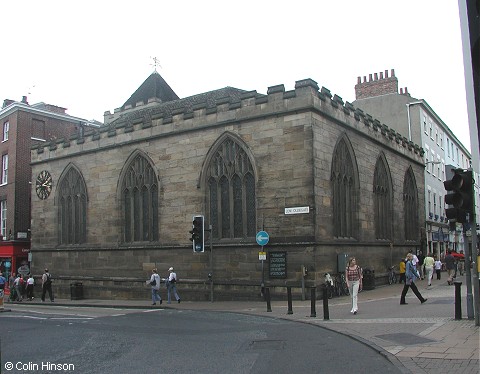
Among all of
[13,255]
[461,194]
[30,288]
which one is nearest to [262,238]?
[461,194]

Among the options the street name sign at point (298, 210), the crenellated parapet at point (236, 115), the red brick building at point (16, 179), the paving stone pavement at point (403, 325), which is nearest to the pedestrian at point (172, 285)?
the paving stone pavement at point (403, 325)

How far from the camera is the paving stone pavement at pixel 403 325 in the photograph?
7.79 metres

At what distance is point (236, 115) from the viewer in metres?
21.7

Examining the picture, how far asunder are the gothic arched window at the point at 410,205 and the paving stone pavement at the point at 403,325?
11523 mm

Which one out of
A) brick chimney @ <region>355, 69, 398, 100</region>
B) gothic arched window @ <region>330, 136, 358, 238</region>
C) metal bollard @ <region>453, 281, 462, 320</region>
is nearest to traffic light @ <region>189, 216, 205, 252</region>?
gothic arched window @ <region>330, 136, 358, 238</region>

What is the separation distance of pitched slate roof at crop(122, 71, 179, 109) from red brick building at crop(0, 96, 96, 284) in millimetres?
6639

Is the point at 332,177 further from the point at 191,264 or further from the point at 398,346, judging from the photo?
the point at 398,346

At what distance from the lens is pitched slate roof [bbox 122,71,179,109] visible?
40.5m

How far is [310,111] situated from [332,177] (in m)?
3.29

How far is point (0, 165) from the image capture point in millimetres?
35812

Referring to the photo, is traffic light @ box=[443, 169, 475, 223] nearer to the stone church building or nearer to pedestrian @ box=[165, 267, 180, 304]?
the stone church building

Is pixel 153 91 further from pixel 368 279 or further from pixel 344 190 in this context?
pixel 368 279

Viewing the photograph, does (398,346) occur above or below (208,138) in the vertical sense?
below

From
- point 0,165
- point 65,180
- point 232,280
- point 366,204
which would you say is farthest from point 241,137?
point 0,165
